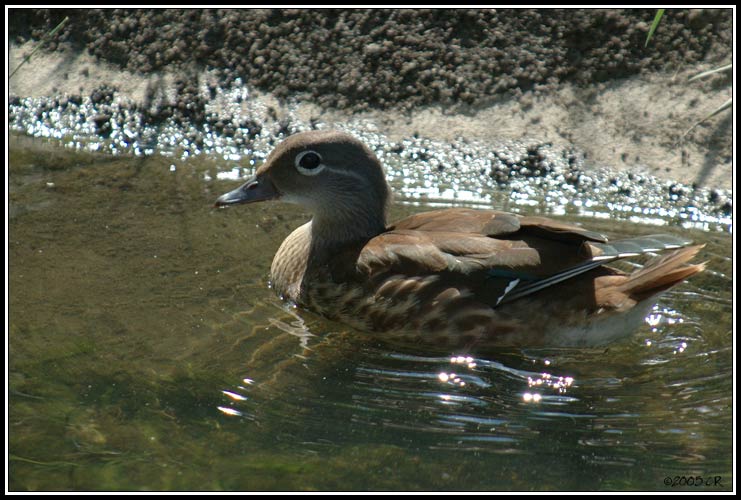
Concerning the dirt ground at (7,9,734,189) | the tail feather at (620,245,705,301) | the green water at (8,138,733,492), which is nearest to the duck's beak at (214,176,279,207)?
the green water at (8,138,733,492)

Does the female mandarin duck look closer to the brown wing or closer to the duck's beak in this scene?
the brown wing

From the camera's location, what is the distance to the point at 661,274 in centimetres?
491

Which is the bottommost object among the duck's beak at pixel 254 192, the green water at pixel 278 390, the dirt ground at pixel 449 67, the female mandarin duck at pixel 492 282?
the green water at pixel 278 390

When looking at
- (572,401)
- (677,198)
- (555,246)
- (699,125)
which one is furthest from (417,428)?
(699,125)

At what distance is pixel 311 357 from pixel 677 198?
11.1 feet

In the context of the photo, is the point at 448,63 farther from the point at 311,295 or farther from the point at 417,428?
the point at 417,428

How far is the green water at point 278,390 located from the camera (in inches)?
157

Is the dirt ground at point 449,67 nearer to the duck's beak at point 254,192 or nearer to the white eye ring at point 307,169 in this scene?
the white eye ring at point 307,169

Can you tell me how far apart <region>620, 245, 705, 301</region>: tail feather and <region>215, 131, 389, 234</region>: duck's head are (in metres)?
1.64

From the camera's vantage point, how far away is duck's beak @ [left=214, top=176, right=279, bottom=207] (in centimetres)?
575

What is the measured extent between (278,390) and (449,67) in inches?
155

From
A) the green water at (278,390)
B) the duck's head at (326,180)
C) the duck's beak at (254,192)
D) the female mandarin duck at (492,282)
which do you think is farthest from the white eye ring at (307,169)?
the green water at (278,390)

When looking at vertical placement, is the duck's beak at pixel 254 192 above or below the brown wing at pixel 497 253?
above

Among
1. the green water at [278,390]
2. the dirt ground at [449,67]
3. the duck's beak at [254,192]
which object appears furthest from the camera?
the dirt ground at [449,67]
